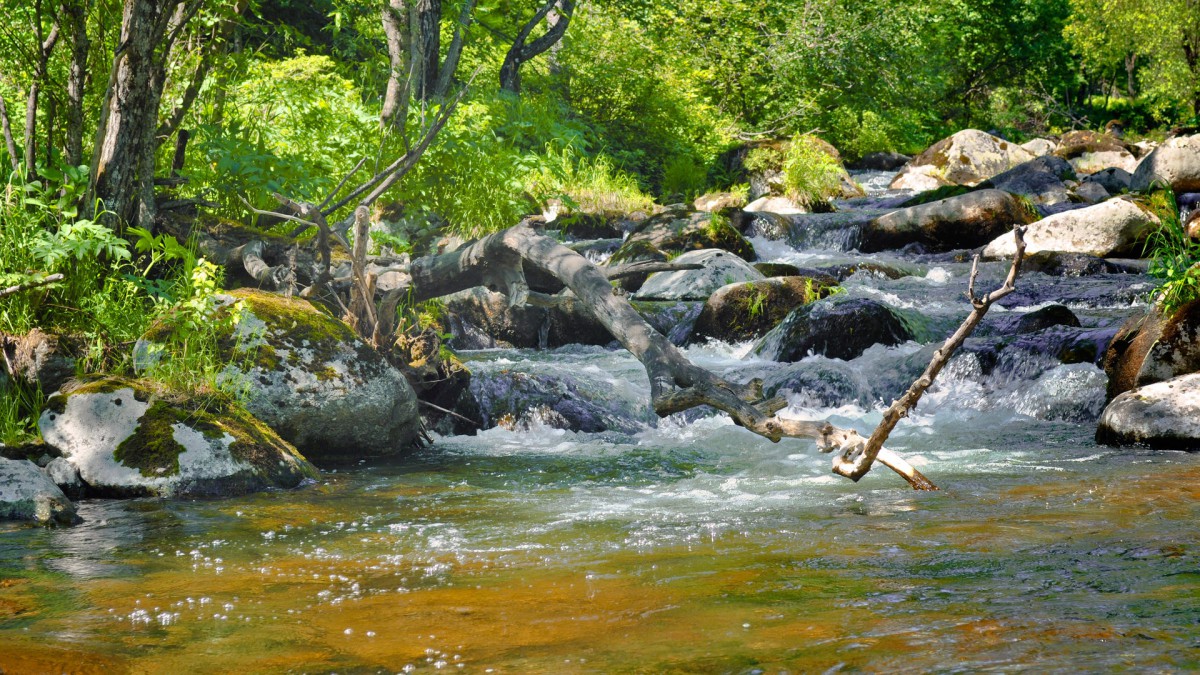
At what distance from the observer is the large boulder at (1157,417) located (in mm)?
6629

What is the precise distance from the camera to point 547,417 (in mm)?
8453

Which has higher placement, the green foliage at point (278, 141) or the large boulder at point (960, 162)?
the large boulder at point (960, 162)

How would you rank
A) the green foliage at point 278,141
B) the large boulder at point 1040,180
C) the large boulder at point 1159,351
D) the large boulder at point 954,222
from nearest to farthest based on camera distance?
the large boulder at point 1159,351
the green foliage at point 278,141
the large boulder at point 954,222
the large boulder at point 1040,180

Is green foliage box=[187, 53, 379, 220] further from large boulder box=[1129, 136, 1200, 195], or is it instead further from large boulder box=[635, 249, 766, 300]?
large boulder box=[1129, 136, 1200, 195]

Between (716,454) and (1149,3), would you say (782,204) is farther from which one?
(1149,3)

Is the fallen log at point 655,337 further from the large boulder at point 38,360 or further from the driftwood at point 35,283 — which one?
the driftwood at point 35,283

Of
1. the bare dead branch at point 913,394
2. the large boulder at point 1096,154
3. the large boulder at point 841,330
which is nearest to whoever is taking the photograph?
the bare dead branch at point 913,394

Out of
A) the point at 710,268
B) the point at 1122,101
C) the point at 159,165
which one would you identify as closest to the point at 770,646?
the point at 159,165

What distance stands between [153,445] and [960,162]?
72.8 ft

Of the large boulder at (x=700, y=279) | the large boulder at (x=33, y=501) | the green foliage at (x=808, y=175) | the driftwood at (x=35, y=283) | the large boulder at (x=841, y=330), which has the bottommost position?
the large boulder at (x=33, y=501)

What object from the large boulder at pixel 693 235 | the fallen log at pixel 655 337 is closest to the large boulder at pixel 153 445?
the fallen log at pixel 655 337

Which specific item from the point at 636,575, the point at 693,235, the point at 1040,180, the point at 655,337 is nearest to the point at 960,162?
the point at 1040,180

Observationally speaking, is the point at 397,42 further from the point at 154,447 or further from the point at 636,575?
the point at 636,575

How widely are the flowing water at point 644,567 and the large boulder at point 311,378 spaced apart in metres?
0.30
